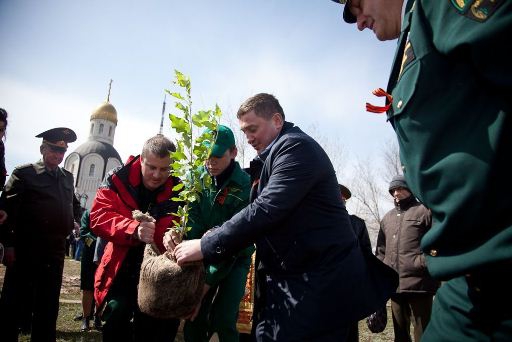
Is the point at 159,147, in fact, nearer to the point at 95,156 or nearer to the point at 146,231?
the point at 146,231

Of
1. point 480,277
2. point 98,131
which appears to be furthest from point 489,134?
point 98,131

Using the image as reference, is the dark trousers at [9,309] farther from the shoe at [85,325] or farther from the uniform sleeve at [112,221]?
the uniform sleeve at [112,221]

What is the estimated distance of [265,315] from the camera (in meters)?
1.96

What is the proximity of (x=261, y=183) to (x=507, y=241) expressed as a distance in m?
1.48

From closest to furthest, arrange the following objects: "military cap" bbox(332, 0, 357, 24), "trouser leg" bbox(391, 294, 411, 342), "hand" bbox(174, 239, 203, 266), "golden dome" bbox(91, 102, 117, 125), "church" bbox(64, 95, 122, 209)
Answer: "military cap" bbox(332, 0, 357, 24), "hand" bbox(174, 239, 203, 266), "trouser leg" bbox(391, 294, 411, 342), "church" bbox(64, 95, 122, 209), "golden dome" bbox(91, 102, 117, 125)

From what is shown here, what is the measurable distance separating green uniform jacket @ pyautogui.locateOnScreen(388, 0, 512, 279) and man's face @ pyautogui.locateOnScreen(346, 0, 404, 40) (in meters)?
0.29

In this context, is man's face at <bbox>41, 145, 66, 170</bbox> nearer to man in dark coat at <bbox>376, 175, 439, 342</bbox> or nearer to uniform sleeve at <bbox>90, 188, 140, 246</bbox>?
uniform sleeve at <bbox>90, 188, 140, 246</bbox>

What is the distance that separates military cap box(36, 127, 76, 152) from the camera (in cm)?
496

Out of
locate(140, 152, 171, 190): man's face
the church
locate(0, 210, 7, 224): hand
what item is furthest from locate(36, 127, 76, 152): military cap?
the church

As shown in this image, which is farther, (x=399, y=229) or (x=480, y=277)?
(x=399, y=229)

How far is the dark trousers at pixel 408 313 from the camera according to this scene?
4.55 m

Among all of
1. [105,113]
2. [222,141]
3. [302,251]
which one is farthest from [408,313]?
[105,113]

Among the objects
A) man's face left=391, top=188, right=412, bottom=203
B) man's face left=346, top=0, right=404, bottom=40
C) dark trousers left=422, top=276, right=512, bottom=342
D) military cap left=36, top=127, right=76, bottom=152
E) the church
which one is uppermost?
the church

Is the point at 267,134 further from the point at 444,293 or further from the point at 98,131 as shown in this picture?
the point at 98,131
